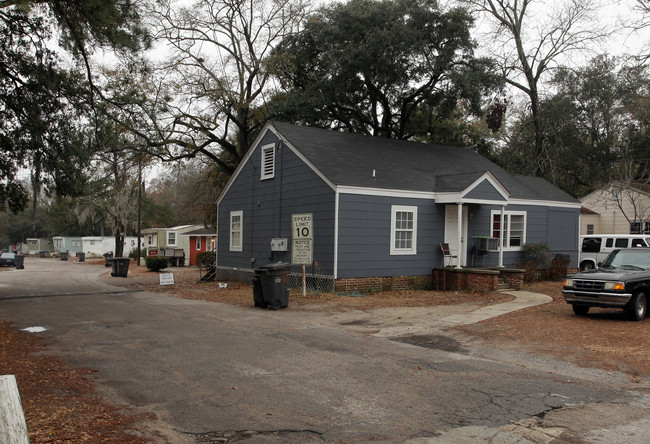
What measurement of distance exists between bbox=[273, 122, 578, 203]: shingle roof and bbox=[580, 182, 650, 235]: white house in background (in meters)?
11.4

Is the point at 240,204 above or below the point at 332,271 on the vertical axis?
above

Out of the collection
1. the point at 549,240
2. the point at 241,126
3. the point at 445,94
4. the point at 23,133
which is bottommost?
the point at 549,240

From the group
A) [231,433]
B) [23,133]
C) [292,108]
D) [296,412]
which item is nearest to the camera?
[231,433]

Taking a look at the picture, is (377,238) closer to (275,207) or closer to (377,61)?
(275,207)

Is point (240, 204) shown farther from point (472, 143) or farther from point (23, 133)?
point (472, 143)

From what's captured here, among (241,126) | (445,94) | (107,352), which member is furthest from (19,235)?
(107,352)

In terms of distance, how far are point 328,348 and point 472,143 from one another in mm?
24909

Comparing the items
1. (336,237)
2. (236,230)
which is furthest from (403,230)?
(236,230)

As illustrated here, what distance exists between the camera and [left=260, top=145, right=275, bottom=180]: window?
68.2 ft

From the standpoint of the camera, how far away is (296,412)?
5.74 metres

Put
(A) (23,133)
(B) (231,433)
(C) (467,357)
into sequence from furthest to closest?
(A) (23,133)
(C) (467,357)
(B) (231,433)

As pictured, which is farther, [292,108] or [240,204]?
[292,108]

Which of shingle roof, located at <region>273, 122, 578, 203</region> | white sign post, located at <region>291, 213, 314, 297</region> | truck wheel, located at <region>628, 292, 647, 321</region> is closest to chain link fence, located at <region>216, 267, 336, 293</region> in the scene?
white sign post, located at <region>291, 213, 314, 297</region>

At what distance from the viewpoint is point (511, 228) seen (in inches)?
888
